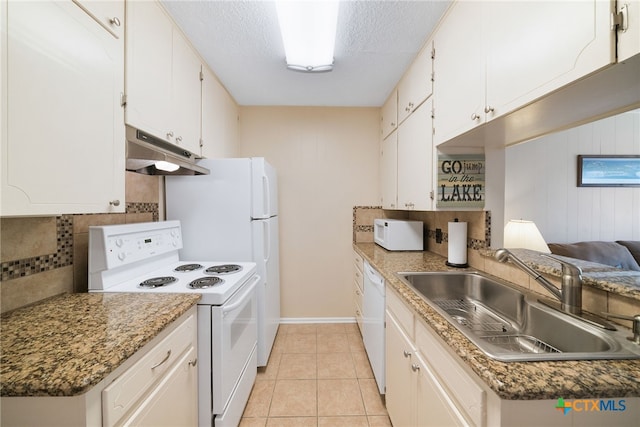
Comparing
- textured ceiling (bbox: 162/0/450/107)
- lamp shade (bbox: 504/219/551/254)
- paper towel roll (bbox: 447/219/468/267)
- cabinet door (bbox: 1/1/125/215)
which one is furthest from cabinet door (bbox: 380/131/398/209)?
cabinet door (bbox: 1/1/125/215)

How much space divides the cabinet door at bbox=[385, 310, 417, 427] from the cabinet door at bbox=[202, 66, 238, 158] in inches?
73.5

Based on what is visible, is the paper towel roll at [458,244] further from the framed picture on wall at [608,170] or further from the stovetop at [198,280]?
the stovetop at [198,280]

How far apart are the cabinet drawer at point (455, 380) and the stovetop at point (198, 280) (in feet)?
3.25

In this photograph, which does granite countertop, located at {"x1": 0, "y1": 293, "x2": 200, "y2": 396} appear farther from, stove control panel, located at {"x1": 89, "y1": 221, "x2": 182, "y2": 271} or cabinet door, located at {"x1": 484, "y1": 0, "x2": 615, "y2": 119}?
cabinet door, located at {"x1": 484, "y1": 0, "x2": 615, "y2": 119}

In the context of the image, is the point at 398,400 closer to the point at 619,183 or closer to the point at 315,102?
the point at 619,183

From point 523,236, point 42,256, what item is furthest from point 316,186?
point 42,256

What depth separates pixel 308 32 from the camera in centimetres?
161

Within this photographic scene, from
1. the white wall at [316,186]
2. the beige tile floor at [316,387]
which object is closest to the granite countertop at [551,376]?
the beige tile floor at [316,387]

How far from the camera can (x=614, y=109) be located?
0.96 metres

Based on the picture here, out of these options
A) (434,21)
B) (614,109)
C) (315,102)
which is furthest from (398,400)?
(315,102)

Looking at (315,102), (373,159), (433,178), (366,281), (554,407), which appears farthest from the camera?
(373,159)

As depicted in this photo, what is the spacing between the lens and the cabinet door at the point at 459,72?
3.90 feet

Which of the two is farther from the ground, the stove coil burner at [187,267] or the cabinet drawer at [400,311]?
the stove coil burner at [187,267]

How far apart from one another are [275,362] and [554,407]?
6.71ft
